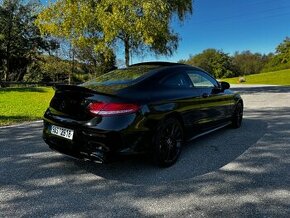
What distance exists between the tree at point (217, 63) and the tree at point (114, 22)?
8507 centimetres

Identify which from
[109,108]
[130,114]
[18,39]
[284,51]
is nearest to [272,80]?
[18,39]

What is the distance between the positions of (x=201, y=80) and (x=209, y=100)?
0.39m

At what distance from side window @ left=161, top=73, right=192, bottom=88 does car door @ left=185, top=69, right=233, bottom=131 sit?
0.16 m

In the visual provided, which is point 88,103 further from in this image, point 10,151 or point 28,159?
point 10,151

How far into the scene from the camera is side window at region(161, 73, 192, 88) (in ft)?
15.4

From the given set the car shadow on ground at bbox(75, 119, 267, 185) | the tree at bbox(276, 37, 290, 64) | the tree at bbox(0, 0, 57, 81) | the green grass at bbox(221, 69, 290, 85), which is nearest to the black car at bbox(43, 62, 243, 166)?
the car shadow on ground at bbox(75, 119, 267, 185)

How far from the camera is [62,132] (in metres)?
4.11

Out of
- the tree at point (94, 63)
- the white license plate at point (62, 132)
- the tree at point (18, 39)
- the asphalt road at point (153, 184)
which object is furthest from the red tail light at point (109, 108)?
the tree at point (18, 39)

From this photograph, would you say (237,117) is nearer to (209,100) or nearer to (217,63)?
(209,100)

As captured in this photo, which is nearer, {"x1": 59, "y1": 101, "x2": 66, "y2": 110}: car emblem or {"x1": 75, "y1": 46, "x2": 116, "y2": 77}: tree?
{"x1": 59, "y1": 101, "x2": 66, "y2": 110}: car emblem

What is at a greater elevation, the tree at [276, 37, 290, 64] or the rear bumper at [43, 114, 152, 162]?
A: the tree at [276, 37, 290, 64]

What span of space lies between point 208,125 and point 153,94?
67.5 inches

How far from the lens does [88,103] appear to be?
3.91 metres

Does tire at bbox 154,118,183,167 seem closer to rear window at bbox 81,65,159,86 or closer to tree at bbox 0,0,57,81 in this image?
rear window at bbox 81,65,159,86
